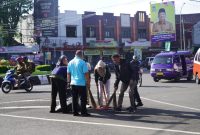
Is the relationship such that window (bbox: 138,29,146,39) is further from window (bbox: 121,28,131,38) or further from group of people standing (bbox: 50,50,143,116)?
group of people standing (bbox: 50,50,143,116)

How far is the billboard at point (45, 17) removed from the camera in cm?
5992

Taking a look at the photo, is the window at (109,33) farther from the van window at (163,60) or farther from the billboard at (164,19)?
the van window at (163,60)

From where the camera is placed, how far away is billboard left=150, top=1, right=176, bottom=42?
2219 inches

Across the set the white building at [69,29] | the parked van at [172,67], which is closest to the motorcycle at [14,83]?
the parked van at [172,67]

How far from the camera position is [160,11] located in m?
56.6

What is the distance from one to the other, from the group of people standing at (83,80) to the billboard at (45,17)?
46.0 metres

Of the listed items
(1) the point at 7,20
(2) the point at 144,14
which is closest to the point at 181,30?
(2) the point at 144,14

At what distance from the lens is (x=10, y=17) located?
6600cm

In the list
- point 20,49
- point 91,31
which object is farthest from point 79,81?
point 91,31

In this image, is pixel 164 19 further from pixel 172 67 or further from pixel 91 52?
pixel 172 67

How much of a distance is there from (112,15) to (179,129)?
60168 millimetres

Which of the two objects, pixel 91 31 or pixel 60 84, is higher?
pixel 91 31

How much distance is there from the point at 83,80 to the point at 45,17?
48138 millimetres

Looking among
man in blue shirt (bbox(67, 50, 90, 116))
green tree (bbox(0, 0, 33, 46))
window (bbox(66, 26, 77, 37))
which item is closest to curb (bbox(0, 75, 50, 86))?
man in blue shirt (bbox(67, 50, 90, 116))
